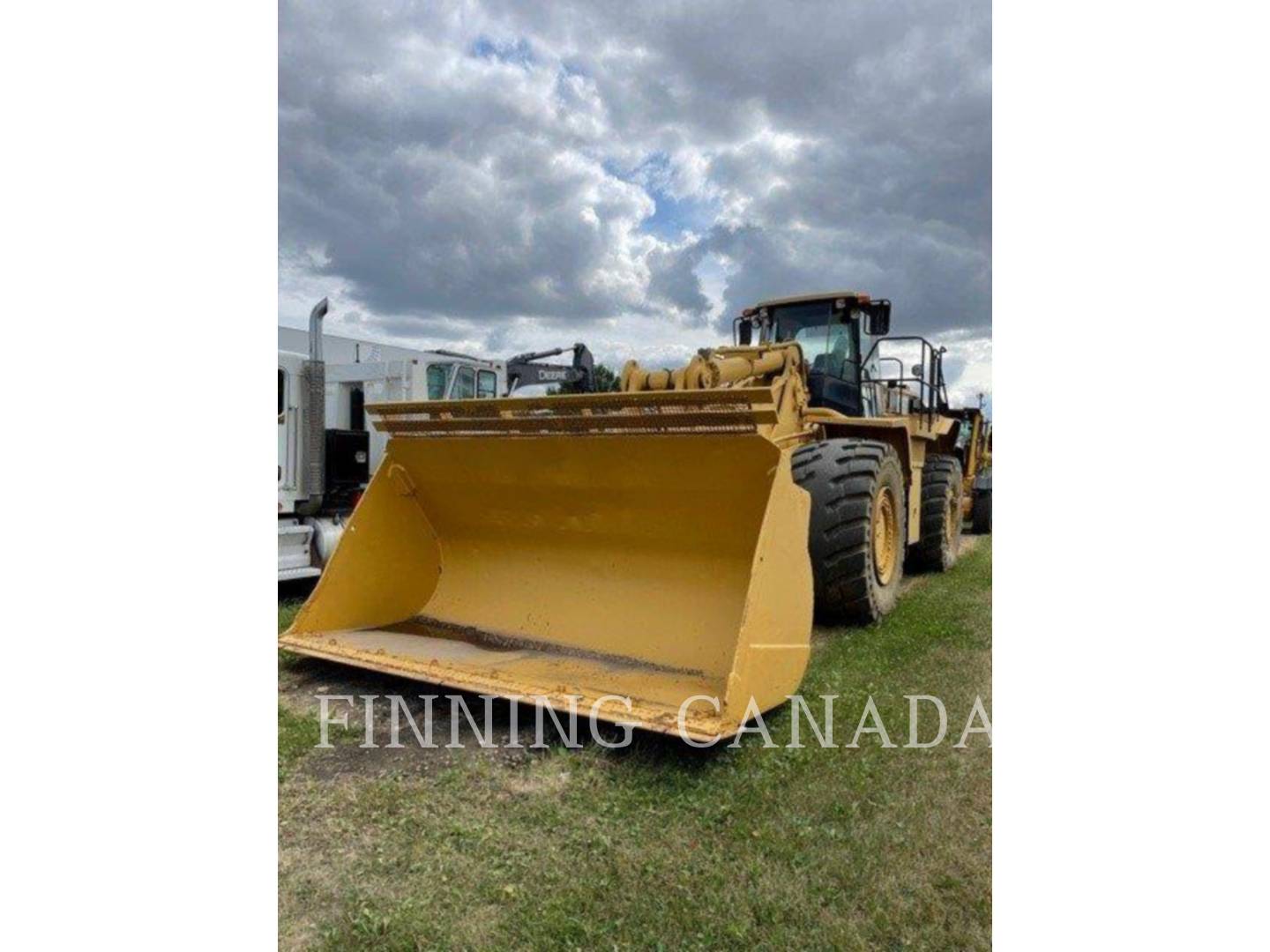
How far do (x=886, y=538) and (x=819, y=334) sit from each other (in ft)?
5.55

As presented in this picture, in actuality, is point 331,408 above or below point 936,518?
above

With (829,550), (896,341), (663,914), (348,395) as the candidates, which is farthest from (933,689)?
(348,395)

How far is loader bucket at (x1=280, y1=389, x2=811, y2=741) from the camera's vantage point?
3301 millimetres

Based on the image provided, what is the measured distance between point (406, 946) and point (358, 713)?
168 centimetres

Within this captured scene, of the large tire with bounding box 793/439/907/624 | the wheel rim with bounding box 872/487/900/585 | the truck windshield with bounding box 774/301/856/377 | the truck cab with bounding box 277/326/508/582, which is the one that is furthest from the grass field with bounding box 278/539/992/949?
the truck cab with bounding box 277/326/508/582

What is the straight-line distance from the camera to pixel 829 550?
4832mm

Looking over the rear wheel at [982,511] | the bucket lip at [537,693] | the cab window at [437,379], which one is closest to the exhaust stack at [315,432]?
the cab window at [437,379]

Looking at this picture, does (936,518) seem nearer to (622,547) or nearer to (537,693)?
(622,547)

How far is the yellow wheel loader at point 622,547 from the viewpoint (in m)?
3.33

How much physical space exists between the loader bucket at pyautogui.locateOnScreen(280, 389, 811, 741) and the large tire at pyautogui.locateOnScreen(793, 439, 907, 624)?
1.15 metres

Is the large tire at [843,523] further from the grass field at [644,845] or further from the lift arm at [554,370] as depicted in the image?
the lift arm at [554,370]

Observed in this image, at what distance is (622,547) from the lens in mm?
4055

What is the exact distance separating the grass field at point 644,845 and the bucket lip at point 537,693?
0.68 feet

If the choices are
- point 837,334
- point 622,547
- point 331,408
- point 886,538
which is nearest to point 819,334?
point 837,334
